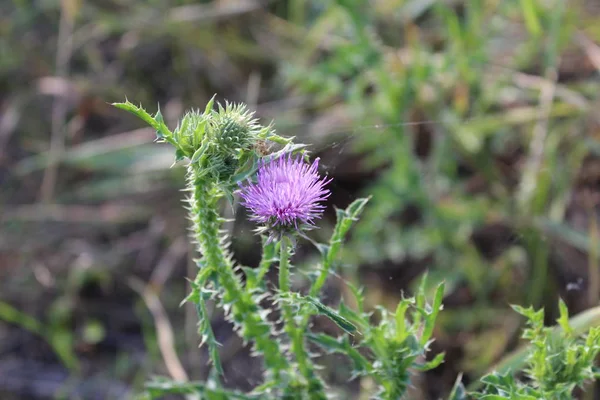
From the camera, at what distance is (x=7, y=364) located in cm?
280

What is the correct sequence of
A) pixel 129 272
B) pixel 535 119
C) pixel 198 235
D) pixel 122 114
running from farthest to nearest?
pixel 122 114
pixel 129 272
pixel 535 119
pixel 198 235

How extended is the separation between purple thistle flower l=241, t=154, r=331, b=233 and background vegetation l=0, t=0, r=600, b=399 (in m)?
1.10

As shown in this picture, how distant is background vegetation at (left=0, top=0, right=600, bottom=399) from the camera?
2451mm

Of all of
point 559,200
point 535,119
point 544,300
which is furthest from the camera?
point 535,119

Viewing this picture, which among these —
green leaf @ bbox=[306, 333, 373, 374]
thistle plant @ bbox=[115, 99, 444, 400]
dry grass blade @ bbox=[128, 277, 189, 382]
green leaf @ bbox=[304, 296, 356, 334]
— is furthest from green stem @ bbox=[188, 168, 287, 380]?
dry grass blade @ bbox=[128, 277, 189, 382]

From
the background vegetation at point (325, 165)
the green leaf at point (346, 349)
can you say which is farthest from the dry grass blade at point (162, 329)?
the green leaf at point (346, 349)

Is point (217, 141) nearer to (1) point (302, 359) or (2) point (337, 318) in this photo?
(2) point (337, 318)

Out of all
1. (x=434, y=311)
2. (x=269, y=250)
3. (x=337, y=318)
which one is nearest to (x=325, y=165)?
(x=269, y=250)

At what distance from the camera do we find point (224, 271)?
4.15 feet

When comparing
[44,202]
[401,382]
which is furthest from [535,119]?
[44,202]

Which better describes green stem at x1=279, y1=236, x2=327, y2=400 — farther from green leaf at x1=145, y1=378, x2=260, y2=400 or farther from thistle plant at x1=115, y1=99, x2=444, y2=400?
green leaf at x1=145, y1=378, x2=260, y2=400

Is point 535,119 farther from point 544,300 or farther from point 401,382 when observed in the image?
point 401,382

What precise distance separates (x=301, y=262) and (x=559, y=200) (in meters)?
1.03

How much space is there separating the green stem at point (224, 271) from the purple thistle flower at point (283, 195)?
77mm
